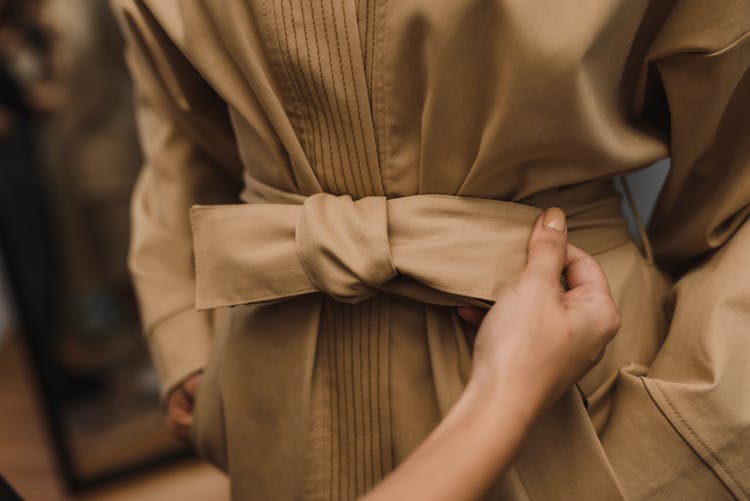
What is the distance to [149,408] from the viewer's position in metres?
1.90

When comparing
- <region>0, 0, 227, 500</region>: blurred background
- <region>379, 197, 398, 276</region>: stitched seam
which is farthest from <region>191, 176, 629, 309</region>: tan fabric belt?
<region>0, 0, 227, 500</region>: blurred background

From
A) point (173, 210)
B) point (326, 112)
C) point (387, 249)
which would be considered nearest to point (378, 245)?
point (387, 249)

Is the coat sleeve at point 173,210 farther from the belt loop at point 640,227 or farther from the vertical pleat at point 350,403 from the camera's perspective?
the belt loop at point 640,227

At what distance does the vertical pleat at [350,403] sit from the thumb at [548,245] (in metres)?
0.14

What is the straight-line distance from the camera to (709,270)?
59 centimetres

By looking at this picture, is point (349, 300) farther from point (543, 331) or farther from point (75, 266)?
point (75, 266)

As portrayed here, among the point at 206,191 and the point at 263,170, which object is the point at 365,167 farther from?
the point at 206,191

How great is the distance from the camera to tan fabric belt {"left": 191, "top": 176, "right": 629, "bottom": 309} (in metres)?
0.53

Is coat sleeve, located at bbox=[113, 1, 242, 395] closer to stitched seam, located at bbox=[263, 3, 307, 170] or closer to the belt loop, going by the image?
stitched seam, located at bbox=[263, 3, 307, 170]

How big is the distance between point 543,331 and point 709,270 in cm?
21

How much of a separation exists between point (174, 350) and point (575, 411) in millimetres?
451

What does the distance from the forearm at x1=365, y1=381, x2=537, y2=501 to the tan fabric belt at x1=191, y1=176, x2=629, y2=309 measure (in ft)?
0.31

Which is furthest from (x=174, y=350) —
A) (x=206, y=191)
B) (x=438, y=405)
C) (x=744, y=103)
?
(x=744, y=103)

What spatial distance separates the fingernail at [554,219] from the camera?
0.55 m
